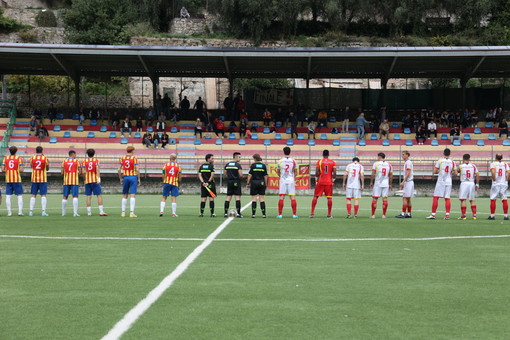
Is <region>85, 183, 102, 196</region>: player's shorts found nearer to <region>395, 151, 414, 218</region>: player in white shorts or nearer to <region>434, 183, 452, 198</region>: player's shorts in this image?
<region>395, 151, 414, 218</region>: player in white shorts

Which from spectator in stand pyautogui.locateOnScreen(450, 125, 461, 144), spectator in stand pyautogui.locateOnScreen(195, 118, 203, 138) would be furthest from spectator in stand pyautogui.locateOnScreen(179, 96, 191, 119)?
spectator in stand pyautogui.locateOnScreen(450, 125, 461, 144)

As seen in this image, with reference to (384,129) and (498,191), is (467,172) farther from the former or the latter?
(384,129)

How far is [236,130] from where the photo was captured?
4103cm

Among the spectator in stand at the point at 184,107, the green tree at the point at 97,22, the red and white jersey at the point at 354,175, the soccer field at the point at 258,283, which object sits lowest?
the soccer field at the point at 258,283

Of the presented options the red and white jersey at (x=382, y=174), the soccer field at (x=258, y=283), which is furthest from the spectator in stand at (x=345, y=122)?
the soccer field at (x=258, y=283)

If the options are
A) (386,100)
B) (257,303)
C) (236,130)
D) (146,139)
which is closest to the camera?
(257,303)

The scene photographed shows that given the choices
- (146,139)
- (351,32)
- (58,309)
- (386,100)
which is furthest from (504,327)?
(351,32)

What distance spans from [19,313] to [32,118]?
3546 cm

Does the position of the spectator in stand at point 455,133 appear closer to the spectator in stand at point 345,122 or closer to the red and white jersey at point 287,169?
the spectator in stand at point 345,122

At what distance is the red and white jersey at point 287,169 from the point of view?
18578 mm

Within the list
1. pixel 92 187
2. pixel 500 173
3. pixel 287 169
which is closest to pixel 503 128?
pixel 500 173

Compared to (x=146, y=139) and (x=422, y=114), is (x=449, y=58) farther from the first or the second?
(x=146, y=139)

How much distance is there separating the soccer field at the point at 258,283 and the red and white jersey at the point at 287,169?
371 centimetres

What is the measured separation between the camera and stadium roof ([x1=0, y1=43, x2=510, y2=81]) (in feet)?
125
